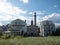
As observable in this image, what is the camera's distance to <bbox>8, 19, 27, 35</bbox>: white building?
47500mm

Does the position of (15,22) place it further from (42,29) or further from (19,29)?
(42,29)

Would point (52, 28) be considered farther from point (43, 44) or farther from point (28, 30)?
point (43, 44)

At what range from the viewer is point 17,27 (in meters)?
49.6

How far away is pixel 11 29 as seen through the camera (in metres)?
48.6

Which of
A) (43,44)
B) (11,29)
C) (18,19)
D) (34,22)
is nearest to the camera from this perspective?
(43,44)

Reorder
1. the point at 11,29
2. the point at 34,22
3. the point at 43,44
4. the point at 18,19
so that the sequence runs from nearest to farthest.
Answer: the point at 43,44
the point at 11,29
the point at 18,19
the point at 34,22

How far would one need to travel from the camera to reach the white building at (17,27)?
47.5 m

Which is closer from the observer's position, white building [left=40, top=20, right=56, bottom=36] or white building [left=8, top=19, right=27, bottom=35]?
white building [left=8, top=19, right=27, bottom=35]

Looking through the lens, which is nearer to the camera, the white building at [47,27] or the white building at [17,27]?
the white building at [17,27]

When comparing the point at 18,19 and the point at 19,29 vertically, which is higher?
the point at 18,19

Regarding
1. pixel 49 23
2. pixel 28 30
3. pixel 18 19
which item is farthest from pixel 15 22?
pixel 49 23

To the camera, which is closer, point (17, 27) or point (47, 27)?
point (17, 27)

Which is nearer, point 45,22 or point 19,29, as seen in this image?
point 19,29

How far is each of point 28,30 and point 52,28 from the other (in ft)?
28.6
